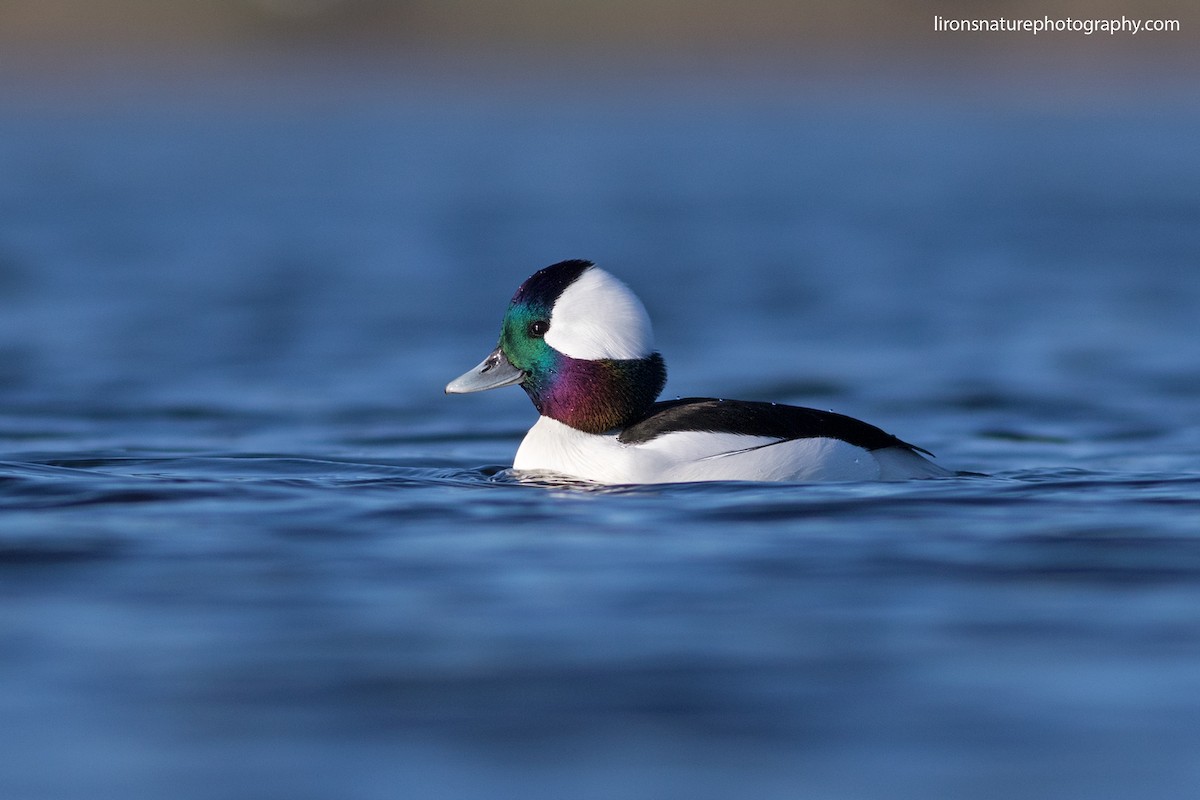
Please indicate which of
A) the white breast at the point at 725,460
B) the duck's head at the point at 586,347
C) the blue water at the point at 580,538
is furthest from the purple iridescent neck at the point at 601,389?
the blue water at the point at 580,538

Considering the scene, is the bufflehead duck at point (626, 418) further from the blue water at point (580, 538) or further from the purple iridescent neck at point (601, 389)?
the blue water at point (580, 538)

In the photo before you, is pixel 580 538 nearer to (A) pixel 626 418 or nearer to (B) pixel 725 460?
(B) pixel 725 460

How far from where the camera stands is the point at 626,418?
Result: 8.18 metres

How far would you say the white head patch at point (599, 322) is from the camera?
806 cm

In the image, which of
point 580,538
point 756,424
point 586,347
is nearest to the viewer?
point 580,538

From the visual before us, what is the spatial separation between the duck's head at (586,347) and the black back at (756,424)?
0.18 meters

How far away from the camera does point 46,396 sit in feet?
38.1

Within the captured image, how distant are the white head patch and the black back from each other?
317 millimetres

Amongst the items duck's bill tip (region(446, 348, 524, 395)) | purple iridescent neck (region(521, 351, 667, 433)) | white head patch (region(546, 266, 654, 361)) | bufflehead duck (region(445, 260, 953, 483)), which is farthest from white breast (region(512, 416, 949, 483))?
duck's bill tip (region(446, 348, 524, 395))

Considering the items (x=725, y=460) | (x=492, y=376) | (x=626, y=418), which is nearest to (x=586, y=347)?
(x=626, y=418)

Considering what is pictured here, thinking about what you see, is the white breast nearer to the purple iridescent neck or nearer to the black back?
the black back

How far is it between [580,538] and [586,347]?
1481mm

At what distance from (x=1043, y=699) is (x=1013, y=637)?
23.4 inches

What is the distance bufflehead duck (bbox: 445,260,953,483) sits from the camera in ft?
25.3
